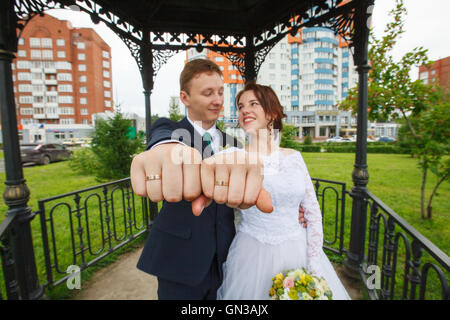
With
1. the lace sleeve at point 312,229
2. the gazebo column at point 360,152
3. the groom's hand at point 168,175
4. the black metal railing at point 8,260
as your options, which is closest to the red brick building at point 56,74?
the black metal railing at point 8,260

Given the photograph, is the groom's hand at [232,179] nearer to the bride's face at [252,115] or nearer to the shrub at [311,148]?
the bride's face at [252,115]

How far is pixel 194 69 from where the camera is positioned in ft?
5.22

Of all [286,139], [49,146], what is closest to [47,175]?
[49,146]

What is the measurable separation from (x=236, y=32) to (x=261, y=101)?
119 inches

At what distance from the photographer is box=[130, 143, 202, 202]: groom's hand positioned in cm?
71

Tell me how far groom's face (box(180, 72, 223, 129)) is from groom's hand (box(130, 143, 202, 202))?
2.93 ft

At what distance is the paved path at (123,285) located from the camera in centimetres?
284

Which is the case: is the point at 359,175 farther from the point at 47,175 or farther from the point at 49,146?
the point at 49,146

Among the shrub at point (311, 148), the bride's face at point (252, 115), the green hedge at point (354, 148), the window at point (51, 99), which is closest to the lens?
the bride's face at point (252, 115)

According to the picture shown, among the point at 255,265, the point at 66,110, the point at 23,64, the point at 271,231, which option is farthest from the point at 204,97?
the point at 23,64

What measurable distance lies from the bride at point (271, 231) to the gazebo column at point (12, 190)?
2287 millimetres

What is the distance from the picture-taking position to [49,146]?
685 inches

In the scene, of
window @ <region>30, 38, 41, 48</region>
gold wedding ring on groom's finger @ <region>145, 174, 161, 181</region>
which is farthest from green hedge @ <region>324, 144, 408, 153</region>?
window @ <region>30, 38, 41, 48</region>
